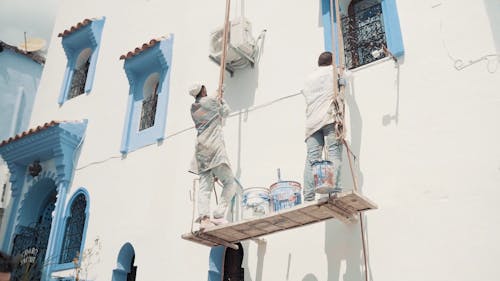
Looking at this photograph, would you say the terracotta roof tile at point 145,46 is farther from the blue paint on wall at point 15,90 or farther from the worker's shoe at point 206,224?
the blue paint on wall at point 15,90

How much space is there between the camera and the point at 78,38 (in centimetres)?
1054

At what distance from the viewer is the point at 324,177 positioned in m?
4.50

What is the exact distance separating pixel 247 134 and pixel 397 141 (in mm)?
2122

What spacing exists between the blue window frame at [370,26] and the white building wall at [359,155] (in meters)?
0.13

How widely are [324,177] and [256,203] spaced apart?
3.38ft

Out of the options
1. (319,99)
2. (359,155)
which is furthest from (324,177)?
(359,155)

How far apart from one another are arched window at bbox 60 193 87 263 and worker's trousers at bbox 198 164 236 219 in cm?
374

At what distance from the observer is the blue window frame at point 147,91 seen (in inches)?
323

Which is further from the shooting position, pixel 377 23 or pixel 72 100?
pixel 72 100

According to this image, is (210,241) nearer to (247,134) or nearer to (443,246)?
(247,134)

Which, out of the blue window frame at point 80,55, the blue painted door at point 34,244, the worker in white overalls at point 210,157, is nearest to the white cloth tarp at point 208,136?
the worker in white overalls at point 210,157

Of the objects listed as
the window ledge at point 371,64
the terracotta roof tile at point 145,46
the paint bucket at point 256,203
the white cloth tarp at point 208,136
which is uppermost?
Result: the terracotta roof tile at point 145,46

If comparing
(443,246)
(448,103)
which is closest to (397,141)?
(448,103)

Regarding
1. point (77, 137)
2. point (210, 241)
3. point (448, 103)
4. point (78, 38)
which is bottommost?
point (210, 241)
